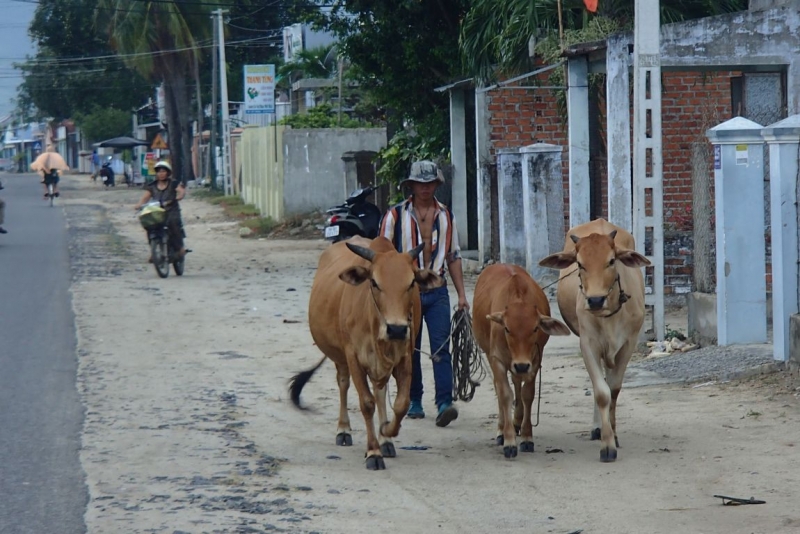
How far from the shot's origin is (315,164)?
28047 millimetres

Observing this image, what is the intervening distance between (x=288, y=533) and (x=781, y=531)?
7.50 feet

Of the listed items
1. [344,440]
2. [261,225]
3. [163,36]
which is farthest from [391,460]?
[163,36]

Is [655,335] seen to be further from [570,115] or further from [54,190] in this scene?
[54,190]

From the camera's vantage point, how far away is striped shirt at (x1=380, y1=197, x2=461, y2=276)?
8188mm

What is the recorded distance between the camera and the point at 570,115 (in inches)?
488

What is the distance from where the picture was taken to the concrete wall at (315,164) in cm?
2788

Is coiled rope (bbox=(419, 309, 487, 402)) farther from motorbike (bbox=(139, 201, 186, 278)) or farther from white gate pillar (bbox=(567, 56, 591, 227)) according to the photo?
motorbike (bbox=(139, 201, 186, 278))

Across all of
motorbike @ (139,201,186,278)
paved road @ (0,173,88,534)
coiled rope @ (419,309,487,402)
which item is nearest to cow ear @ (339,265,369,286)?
coiled rope @ (419,309,487,402)

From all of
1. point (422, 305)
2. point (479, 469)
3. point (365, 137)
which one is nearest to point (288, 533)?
point (479, 469)

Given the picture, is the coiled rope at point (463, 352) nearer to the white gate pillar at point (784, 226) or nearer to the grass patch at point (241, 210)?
the white gate pillar at point (784, 226)

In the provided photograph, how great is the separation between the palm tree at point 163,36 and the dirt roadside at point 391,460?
1545 inches

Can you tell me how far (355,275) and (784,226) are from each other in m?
3.92

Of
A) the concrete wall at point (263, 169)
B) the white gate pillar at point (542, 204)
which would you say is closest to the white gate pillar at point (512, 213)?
the white gate pillar at point (542, 204)

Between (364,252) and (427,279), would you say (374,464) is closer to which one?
(427,279)
